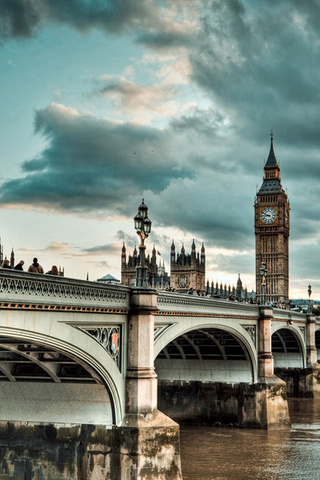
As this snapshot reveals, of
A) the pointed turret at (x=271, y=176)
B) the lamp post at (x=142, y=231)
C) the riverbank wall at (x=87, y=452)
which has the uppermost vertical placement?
the pointed turret at (x=271, y=176)

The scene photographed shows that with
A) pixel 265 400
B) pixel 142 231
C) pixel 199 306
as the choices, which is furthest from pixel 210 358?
pixel 142 231

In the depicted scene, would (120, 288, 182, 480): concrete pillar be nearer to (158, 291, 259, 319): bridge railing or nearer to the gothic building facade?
(158, 291, 259, 319): bridge railing

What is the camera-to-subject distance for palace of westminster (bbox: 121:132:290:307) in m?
144

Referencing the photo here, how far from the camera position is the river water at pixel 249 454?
85.8 ft

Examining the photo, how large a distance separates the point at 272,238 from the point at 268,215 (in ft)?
16.5

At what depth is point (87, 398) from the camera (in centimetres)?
1945

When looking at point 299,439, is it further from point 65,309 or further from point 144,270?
point 65,309

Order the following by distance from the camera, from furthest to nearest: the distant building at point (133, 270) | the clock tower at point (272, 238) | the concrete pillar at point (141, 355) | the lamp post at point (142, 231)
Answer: the clock tower at point (272, 238) → the distant building at point (133, 270) → the lamp post at point (142, 231) → the concrete pillar at point (141, 355)

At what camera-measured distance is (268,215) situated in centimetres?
15100

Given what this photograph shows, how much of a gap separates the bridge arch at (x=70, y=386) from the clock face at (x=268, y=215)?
13324 centimetres

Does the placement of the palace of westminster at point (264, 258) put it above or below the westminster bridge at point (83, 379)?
above

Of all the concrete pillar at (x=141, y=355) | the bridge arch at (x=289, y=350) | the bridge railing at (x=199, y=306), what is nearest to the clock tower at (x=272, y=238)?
the bridge arch at (x=289, y=350)

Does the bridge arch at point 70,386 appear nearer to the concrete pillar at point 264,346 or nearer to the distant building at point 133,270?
the concrete pillar at point 264,346

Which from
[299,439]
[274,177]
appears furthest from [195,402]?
[274,177]
